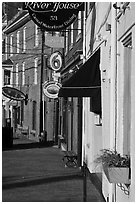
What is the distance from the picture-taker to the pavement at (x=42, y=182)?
32.6 feet

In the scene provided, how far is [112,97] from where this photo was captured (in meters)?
7.75

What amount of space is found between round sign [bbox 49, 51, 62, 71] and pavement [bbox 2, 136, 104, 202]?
4.48m

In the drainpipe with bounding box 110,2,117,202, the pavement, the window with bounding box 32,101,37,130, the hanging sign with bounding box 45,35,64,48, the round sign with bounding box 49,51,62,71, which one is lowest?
the pavement

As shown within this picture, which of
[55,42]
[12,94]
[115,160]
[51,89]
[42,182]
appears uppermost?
[55,42]

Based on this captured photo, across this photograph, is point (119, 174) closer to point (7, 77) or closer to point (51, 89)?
point (51, 89)

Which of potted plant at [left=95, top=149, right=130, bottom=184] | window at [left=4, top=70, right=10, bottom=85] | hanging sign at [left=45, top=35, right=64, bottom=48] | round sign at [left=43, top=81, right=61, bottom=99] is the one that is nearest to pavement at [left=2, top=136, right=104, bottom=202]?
round sign at [left=43, top=81, right=61, bottom=99]

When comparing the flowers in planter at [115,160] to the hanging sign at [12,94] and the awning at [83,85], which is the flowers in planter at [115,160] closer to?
the awning at [83,85]

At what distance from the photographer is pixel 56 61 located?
2111 cm

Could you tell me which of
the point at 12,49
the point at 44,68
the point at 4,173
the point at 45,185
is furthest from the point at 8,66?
the point at 45,185

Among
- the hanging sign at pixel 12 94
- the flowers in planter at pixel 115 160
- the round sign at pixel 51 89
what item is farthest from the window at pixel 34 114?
the flowers in planter at pixel 115 160

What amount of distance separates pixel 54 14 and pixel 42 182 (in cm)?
427

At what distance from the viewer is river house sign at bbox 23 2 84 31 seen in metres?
12.1

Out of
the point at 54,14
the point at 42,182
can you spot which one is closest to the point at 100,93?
the point at 54,14

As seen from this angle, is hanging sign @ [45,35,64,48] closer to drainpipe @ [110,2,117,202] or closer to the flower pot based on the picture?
drainpipe @ [110,2,117,202]
